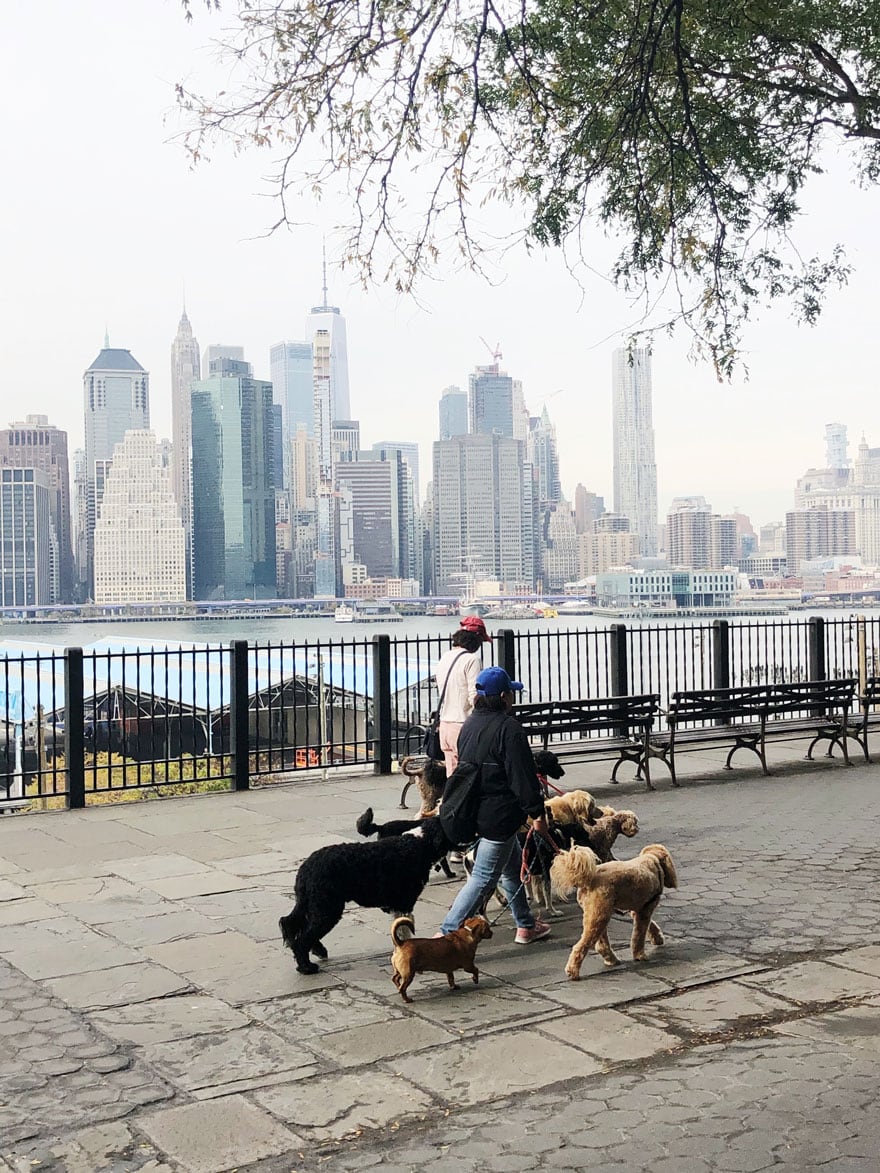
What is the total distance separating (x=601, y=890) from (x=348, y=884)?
127 cm

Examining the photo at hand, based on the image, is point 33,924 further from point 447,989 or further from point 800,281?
point 800,281

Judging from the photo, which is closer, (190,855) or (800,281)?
(190,855)

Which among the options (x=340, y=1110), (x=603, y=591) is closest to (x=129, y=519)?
(x=603, y=591)

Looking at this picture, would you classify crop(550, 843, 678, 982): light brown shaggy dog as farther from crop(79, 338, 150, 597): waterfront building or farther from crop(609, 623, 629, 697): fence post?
crop(79, 338, 150, 597): waterfront building

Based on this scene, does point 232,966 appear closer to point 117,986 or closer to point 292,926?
point 292,926

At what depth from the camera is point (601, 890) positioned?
Result: 18.8 ft

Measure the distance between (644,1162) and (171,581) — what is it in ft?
295

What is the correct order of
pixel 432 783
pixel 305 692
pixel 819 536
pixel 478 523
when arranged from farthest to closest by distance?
pixel 478 523 → pixel 819 536 → pixel 305 692 → pixel 432 783

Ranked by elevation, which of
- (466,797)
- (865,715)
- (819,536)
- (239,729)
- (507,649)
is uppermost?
(819,536)

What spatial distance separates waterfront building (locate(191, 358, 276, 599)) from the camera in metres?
88.7

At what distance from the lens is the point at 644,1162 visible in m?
3.77

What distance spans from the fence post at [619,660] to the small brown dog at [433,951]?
9154 mm

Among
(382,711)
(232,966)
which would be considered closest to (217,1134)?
(232,966)

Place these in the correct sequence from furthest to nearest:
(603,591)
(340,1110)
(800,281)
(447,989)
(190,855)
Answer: (603,591) < (800,281) < (190,855) < (447,989) < (340,1110)
